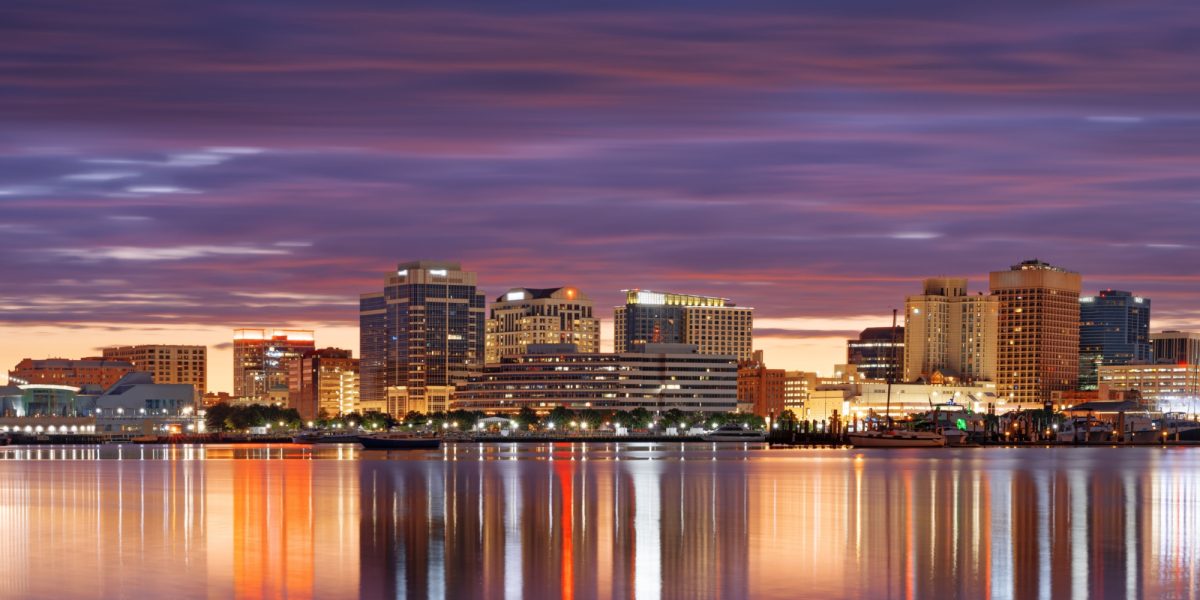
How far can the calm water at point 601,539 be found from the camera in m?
47.9

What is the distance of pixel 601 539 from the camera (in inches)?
2443

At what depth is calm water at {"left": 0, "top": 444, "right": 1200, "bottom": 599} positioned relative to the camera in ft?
157

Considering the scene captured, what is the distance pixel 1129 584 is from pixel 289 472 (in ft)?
302

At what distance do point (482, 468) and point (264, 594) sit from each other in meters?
93.7

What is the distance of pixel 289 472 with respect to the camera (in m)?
132

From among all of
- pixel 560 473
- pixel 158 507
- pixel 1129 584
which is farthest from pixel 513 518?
pixel 560 473

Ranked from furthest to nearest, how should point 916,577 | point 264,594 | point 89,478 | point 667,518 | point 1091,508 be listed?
point 89,478 < point 1091,508 < point 667,518 < point 916,577 < point 264,594

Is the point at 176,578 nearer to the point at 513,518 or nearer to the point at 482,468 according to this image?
the point at 513,518

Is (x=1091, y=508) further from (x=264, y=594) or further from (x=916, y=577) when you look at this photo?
(x=264, y=594)

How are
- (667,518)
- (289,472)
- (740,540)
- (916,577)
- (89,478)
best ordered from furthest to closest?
(289,472) → (89,478) → (667,518) → (740,540) → (916,577)

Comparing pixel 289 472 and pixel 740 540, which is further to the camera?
pixel 289 472

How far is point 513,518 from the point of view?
7250 centimetres

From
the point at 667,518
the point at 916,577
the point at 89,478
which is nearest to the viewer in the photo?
the point at 916,577

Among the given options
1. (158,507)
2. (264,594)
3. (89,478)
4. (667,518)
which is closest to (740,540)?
(667,518)
